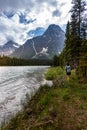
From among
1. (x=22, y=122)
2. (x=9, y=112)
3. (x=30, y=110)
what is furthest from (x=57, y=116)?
(x=9, y=112)

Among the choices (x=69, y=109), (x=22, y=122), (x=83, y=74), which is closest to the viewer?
(x=22, y=122)

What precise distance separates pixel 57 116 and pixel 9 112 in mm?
4545

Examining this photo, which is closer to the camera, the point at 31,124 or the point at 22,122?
the point at 31,124

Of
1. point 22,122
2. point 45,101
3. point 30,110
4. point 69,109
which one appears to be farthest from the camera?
point 45,101

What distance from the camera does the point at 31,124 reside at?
855 cm

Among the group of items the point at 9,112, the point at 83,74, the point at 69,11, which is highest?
the point at 69,11

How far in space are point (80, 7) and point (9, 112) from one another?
23.9 m

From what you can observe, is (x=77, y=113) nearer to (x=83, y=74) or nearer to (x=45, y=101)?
(x=45, y=101)

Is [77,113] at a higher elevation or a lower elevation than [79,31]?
lower

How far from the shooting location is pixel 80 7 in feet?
104

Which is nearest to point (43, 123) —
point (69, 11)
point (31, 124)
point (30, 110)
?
point (31, 124)

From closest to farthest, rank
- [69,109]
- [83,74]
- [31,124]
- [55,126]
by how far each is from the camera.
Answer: [55,126], [31,124], [69,109], [83,74]

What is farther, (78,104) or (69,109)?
(78,104)

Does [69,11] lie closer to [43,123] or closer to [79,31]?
[79,31]
